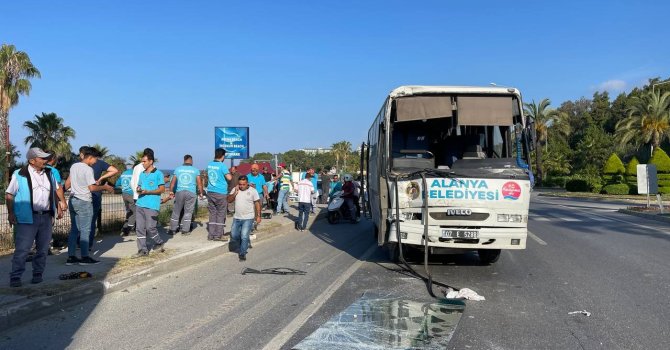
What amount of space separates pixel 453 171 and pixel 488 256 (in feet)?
6.70

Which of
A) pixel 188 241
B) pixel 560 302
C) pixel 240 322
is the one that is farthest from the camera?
pixel 188 241

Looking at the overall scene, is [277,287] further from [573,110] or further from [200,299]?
[573,110]

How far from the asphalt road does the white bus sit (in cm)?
71

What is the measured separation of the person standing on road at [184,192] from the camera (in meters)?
11.7

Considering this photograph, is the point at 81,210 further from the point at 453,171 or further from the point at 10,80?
the point at 10,80

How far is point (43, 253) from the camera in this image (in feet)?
21.7

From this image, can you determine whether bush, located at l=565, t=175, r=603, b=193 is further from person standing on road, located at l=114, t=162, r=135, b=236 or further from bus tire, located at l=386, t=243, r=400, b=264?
person standing on road, located at l=114, t=162, r=135, b=236

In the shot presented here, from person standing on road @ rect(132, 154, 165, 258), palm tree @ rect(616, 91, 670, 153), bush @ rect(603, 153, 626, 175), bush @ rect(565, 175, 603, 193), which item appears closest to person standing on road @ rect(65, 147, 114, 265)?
person standing on road @ rect(132, 154, 165, 258)

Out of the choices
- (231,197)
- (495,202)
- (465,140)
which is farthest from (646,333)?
(231,197)

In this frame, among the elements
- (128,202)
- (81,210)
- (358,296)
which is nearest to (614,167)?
(128,202)

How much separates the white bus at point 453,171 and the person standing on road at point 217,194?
3871mm

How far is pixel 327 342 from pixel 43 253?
4.12 meters

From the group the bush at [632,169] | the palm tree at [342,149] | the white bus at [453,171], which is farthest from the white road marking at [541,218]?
the palm tree at [342,149]

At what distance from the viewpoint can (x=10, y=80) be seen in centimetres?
3462
